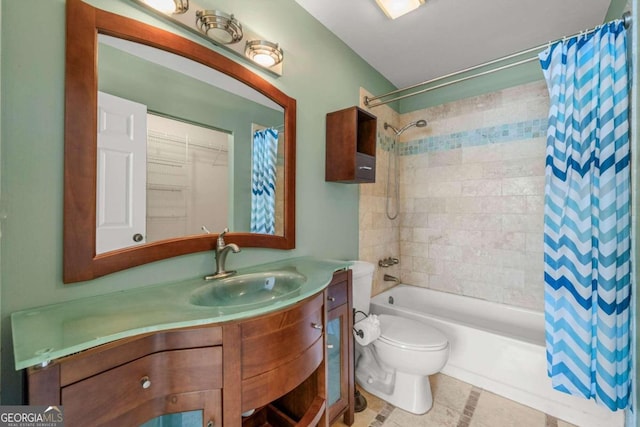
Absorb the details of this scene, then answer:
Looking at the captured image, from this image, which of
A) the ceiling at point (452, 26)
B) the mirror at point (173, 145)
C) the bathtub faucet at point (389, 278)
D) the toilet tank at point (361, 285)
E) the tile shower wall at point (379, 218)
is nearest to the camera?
the mirror at point (173, 145)

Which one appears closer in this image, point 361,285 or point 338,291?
point 338,291

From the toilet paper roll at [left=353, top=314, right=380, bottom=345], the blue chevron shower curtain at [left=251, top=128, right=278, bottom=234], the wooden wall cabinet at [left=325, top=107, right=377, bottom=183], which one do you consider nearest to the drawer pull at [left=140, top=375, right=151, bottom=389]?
the blue chevron shower curtain at [left=251, top=128, right=278, bottom=234]

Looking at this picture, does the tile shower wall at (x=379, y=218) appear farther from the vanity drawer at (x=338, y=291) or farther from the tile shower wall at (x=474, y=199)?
the vanity drawer at (x=338, y=291)

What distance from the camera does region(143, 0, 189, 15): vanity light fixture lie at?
102 centimetres

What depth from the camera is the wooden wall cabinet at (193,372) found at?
0.58m

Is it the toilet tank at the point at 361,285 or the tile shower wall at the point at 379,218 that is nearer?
the toilet tank at the point at 361,285

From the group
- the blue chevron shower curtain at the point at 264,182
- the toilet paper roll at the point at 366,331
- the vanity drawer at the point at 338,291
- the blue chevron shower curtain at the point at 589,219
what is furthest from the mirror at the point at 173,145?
the blue chevron shower curtain at the point at 589,219

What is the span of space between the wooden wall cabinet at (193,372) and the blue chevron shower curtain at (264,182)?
22.3 inches

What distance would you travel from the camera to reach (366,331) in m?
1.59

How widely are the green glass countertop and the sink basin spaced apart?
7 centimetres

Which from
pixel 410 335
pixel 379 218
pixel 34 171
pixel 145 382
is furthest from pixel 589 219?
pixel 34 171

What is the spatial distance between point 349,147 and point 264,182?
0.62 meters

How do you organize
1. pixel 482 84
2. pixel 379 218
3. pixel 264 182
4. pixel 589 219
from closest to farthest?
pixel 589 219 < pixel 264 182 < pixel 482 84 < pixel 379 218

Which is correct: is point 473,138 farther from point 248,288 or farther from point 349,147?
point 248,288
